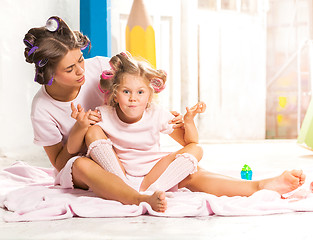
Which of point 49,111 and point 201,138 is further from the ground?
point 49,111

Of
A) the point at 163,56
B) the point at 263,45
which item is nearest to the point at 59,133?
the point at 163,56

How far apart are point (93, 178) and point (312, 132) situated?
5.71ft

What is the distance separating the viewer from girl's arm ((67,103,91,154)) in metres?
1.24

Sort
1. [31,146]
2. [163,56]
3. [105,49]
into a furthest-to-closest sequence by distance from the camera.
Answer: [163,56], [31,146], [105,49]

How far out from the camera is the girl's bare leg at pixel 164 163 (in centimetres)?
127

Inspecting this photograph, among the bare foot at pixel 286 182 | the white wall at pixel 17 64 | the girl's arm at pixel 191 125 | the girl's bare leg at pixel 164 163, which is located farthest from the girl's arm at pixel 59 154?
the white wall at pixel 17 64

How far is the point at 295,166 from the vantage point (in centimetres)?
212

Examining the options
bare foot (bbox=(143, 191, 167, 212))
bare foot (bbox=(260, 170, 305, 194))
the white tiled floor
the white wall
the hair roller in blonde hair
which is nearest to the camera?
the white tiled floor

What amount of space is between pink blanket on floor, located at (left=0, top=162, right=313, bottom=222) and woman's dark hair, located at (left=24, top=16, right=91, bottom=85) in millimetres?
317

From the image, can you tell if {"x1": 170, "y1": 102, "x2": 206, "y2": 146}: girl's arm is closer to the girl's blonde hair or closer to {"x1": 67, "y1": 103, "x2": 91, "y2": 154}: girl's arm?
the girl's blonde hair

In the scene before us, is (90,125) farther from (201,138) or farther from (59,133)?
(201,138)

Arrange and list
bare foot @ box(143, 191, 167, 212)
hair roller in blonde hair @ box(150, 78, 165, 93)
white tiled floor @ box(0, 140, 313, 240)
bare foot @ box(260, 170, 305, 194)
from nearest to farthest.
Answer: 1. white tiled floor @ box(0, 140, 313, 240)
2. bare foot @ box(143, 191, 167, 212)
3. bare foot @ box(260, 170, 305, 194)
4. hair roller in blonde hair @ box(150, 78, 165, 93)

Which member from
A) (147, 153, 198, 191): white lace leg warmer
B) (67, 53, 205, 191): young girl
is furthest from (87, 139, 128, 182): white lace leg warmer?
(147, 153, 198, 191): white lace leg warmer

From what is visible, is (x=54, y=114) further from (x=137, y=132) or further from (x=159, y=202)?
(x=159, y=202)
